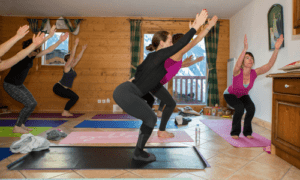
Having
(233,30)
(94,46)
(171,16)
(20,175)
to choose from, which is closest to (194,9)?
(171,16)

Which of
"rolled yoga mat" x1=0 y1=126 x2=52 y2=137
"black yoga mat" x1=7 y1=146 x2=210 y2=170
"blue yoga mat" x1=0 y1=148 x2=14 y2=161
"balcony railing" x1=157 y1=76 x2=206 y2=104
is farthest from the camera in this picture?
"balcony railing" x1=157 y1=76 x2=206 y2=104

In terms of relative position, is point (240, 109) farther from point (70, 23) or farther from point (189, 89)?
point (70, 23)

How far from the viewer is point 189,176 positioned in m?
1.51

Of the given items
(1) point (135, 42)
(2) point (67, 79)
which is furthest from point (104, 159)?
(1) point (135, 42)

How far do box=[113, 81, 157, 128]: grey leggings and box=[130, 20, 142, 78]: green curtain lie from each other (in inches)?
144

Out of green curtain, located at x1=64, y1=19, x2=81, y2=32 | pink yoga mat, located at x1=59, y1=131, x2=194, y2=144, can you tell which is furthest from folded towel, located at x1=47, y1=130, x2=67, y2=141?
green curtain, located at x1=64, y1=19, x2=81, y2=32

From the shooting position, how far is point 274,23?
3.26 meters

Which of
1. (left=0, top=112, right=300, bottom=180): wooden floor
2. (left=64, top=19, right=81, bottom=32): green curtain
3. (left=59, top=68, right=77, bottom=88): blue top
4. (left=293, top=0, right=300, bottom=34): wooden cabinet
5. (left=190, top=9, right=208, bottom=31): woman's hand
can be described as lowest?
(left=0, top=112, right=300, bottom=180): wooden floor

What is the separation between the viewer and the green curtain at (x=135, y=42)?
5.26 metres

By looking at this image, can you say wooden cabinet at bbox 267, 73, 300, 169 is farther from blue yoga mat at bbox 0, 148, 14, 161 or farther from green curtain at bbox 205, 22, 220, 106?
green curtain at bbox 205, 22, 220, 106

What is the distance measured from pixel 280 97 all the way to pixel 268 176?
31.3 inches

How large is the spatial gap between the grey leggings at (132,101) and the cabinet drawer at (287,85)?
125 cm

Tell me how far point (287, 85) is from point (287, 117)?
29 cm

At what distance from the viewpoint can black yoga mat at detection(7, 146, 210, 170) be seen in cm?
166
